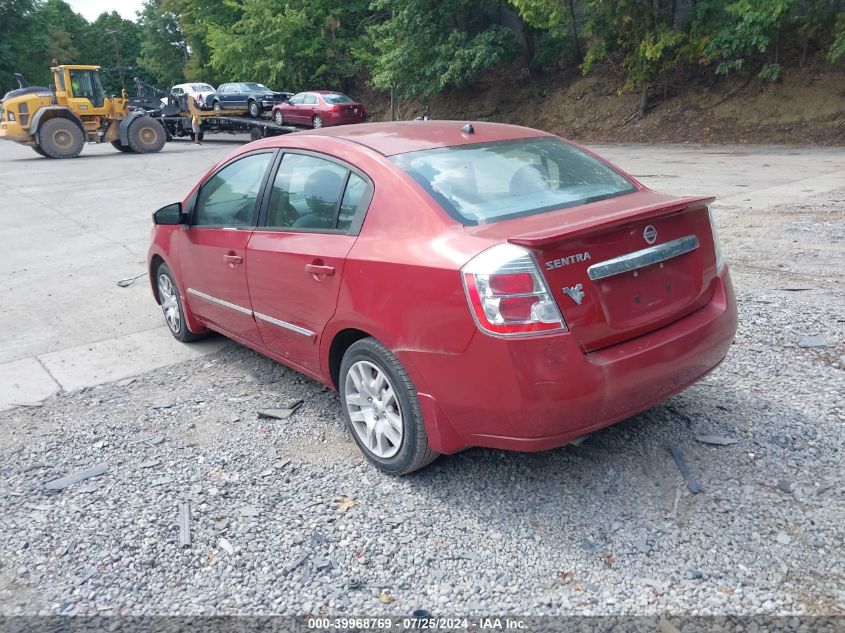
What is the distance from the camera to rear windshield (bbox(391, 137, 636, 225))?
3668mm

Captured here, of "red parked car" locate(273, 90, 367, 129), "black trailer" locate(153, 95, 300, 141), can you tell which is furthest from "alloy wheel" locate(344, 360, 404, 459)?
"red parked car" locate(273, 90, 367, 129)

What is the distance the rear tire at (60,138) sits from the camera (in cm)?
2333

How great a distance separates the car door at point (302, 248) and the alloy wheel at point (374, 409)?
0.35 m

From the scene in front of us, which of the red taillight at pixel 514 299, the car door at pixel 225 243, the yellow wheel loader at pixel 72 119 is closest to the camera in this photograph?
the red taillight at pixel 514 299

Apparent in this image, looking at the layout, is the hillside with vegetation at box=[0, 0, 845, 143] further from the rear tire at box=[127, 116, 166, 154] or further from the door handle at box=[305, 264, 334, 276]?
the door handle at box=[305, 264, 334, 276]

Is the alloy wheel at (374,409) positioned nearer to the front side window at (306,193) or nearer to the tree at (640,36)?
the front side window at (306,193)

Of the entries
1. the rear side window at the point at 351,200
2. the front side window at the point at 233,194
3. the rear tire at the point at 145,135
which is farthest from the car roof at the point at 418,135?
the rear tire at the point at 145,135

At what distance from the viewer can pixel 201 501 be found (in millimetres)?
3707

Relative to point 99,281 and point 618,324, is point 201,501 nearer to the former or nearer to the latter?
point 618,324

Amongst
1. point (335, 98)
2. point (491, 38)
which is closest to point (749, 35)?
point (491, 38)

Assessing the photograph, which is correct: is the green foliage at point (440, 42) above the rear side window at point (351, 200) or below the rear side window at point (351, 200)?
above

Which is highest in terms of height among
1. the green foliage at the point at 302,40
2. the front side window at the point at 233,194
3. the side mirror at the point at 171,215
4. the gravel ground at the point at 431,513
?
the green foliage at the point at 302,40

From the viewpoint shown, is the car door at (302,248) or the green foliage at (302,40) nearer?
the car door at (302,248)

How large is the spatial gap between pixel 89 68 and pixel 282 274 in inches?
938
